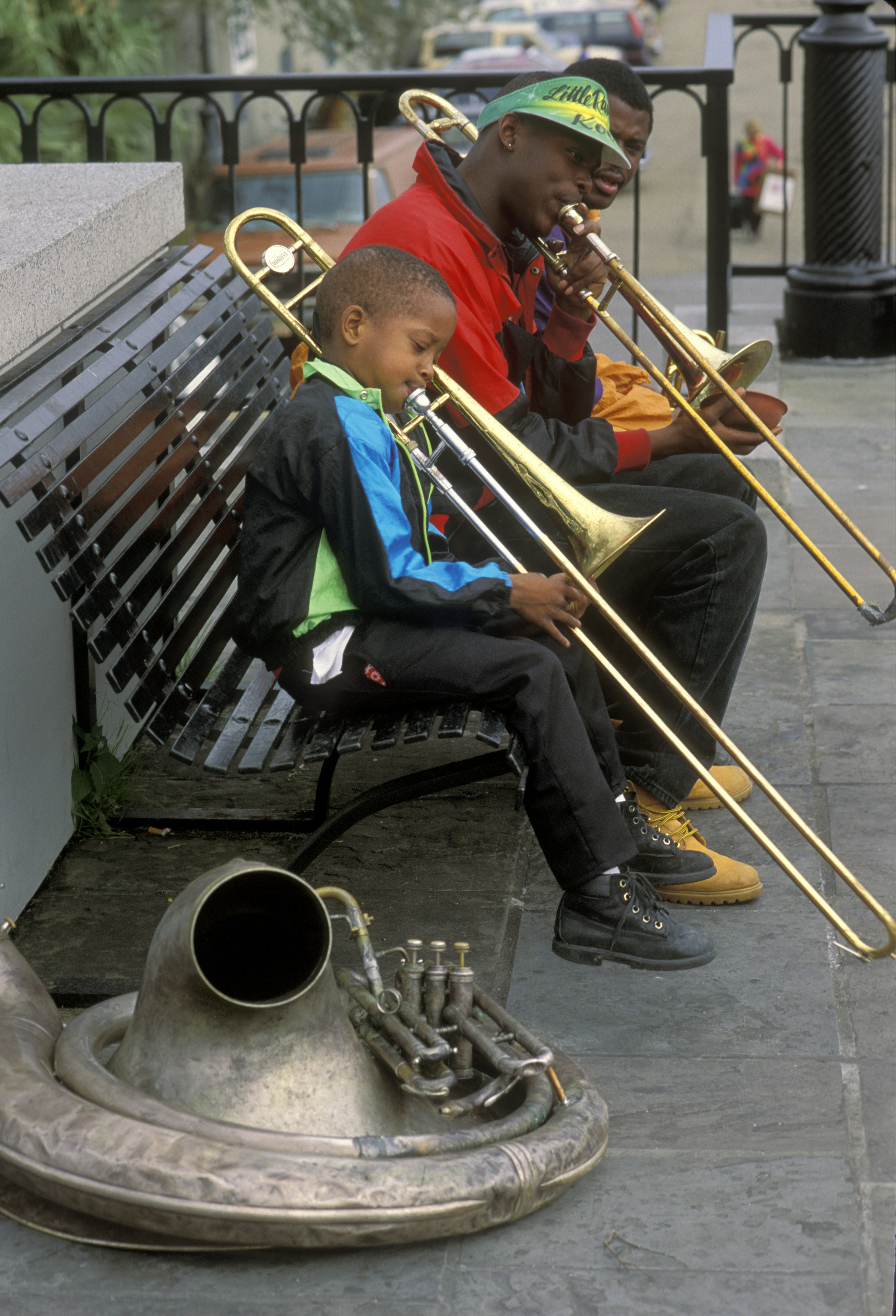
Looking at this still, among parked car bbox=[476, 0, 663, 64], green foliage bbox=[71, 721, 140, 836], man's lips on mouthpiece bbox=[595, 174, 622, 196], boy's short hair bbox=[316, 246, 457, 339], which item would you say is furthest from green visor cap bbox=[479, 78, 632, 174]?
parked car bbox=[476, 0, 663, 64]

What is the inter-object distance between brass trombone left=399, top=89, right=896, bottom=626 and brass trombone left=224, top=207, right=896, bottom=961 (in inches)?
23.6

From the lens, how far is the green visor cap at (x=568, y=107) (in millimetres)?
3383

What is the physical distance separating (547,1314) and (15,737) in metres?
1.63

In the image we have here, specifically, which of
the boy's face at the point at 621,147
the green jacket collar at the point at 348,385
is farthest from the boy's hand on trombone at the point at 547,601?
the boy's face at the point at 621,147

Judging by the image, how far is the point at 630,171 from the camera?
3.82 meters

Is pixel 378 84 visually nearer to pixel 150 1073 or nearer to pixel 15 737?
pixel 15 737

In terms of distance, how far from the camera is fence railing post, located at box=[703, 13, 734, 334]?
20.3 feet

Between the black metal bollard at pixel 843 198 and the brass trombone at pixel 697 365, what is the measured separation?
386 centimetres

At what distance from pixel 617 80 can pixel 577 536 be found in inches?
61.4

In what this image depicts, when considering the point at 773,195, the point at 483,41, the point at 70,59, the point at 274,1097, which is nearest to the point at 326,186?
the point at 70,59

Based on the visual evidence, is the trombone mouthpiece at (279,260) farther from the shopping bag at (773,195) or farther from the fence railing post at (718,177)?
the shopping bag at (773,195)

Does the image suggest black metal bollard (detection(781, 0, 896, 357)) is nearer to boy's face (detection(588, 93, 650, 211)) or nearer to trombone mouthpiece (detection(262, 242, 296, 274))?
boy's face (detection(588, 93, 650, 211))

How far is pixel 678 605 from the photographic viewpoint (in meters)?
3.54

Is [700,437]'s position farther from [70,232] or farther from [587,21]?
[587,21]
